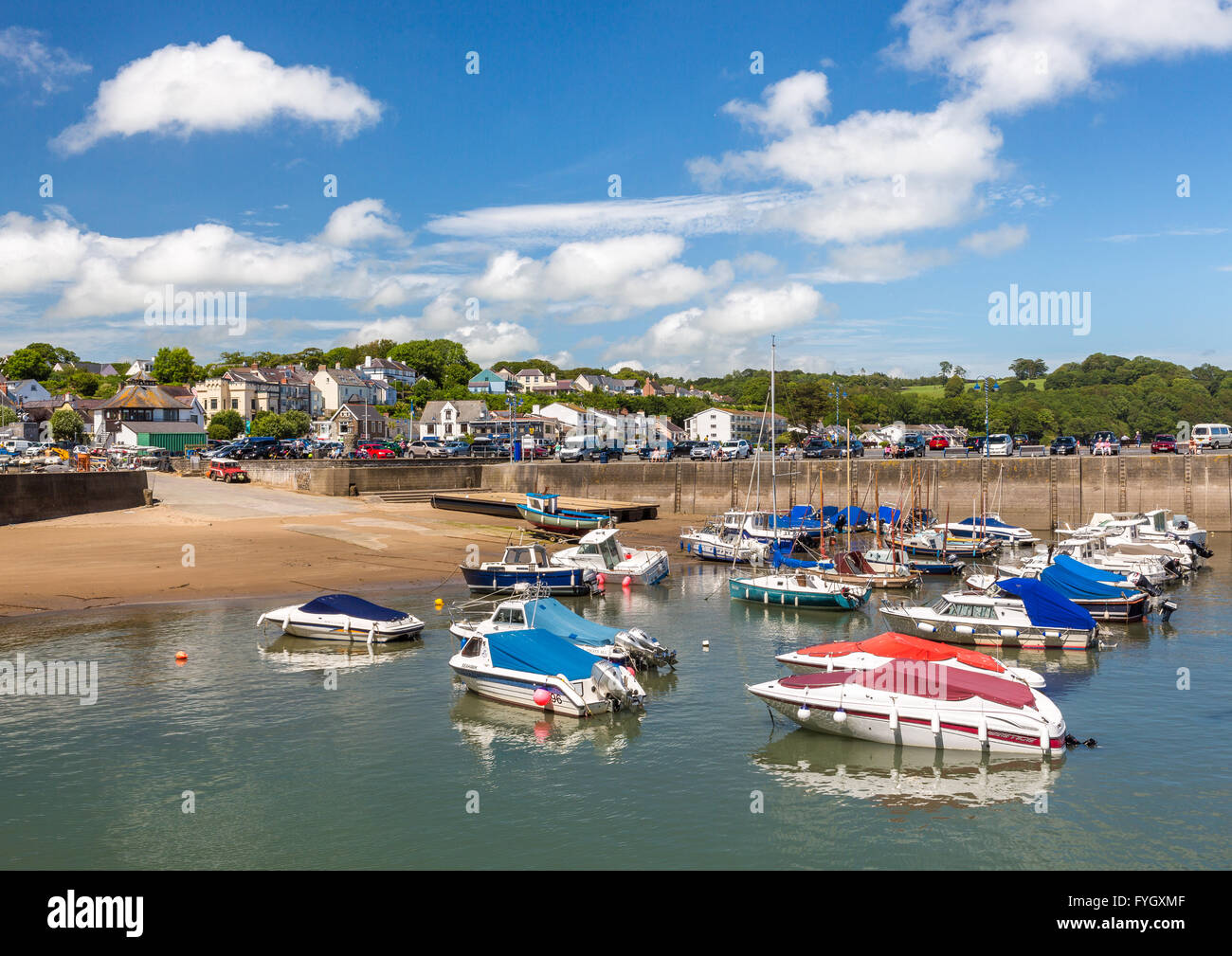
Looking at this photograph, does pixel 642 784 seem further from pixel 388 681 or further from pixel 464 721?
pixel 388 681

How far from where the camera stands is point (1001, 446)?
76.7m

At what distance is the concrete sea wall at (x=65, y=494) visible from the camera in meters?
51.4

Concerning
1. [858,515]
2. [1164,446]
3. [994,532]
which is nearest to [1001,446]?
[1164,446]

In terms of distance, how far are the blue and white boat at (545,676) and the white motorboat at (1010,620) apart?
13.7 meters

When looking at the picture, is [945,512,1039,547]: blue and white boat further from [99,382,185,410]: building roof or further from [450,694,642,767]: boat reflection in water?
[99,382,185,410]: building roof

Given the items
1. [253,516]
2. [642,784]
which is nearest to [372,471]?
[253,516]

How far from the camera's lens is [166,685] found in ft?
85.9

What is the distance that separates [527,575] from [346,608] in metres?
9.99

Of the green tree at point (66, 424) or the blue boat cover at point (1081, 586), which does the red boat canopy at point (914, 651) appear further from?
the green tree at point (66, 424)

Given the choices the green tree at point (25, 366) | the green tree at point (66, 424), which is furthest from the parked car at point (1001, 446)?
the green tree at point (25, 366)

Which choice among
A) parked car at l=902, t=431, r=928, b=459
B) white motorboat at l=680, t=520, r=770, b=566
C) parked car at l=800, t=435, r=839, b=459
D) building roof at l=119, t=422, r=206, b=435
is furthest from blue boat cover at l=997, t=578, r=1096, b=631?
building roof at l=119, t=422, r=206, b=435

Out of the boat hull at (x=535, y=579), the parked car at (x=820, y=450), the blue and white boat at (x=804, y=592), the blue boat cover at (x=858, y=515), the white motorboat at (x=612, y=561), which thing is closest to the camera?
the blue and white boat at (x=804, y=592)

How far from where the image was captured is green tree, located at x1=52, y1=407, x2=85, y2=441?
10544cm
